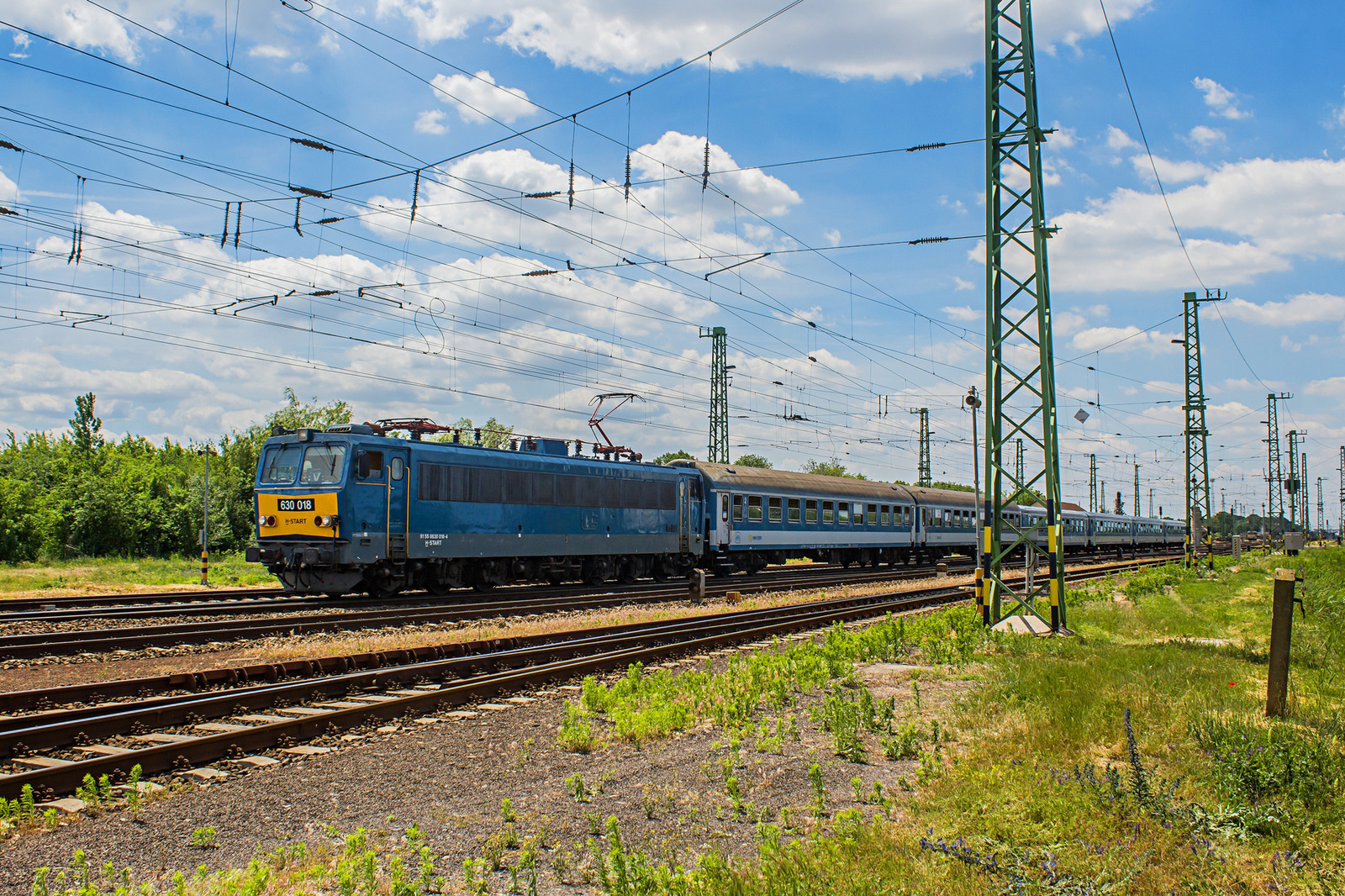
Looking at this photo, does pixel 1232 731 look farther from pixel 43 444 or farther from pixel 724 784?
pixel 43 444

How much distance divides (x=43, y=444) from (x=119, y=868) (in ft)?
230

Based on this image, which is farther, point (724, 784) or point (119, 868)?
point (724, 784)

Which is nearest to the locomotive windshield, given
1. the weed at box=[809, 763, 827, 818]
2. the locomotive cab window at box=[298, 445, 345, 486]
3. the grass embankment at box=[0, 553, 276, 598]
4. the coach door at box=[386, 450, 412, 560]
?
the locomotive cab window at box=[298, 445, 345, 486]

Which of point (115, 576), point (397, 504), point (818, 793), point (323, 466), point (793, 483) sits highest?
point (793, 483)

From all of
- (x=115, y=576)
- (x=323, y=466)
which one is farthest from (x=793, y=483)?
(x=115, y=576)

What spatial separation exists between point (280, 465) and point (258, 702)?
1173cm

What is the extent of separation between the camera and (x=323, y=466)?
1922cm

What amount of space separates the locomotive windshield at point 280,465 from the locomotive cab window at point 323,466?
300 millimetres

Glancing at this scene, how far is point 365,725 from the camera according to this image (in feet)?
28.5

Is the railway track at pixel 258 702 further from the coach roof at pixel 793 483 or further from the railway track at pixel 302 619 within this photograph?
the coach roof at pixel 793 483

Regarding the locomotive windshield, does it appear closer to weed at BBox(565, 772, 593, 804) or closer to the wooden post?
weed at BBox(565, 772, 593, 804)

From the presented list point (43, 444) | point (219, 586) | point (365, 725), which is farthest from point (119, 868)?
point (43, 444)

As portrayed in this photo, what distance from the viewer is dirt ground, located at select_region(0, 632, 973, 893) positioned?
529cm

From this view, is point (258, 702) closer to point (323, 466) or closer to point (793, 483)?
point (323, 466)
